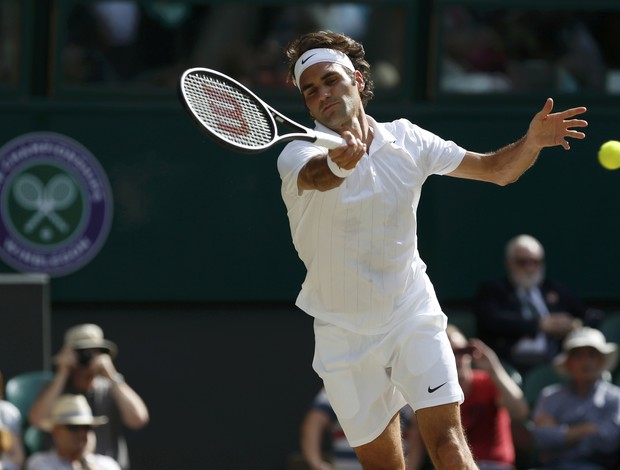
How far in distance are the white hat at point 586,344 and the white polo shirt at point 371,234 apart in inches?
105

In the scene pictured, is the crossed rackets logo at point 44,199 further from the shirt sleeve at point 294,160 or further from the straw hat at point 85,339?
the shirt sleeve at point 294,160

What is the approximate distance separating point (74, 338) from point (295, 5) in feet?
8.01

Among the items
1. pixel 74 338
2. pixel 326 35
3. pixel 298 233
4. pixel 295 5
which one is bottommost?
pixel 74 338

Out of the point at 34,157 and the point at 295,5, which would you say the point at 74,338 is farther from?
the point at 295,5

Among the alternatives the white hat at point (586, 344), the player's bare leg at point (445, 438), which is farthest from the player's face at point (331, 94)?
the white hat at point (586, 344)

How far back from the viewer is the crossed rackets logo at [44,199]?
8.90 metres

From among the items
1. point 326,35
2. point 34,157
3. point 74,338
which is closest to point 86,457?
point 74,338

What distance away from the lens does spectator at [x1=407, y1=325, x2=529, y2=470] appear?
7641 millimetres

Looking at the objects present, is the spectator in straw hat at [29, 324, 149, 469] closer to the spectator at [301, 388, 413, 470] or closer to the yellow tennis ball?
the spectator at [301, 388, 413, 470]

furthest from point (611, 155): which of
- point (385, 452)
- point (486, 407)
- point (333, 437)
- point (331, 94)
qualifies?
point (333, 437)

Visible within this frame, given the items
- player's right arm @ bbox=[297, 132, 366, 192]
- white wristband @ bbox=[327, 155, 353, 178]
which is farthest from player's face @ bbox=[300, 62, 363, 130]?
white wristband @ bbox=[327, 155, 353, 178]

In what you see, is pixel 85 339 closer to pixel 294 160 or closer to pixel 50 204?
pixel 50 204

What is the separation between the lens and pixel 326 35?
17.6 feet

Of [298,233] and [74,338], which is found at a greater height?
[298,233]
